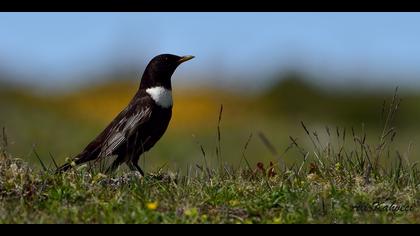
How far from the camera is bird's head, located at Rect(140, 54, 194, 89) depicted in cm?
1090

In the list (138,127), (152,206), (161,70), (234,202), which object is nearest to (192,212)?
(152,206)

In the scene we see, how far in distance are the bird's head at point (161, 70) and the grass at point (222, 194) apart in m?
2.54

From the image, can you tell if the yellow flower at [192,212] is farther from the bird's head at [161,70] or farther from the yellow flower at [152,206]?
the bird's head at [161,70]

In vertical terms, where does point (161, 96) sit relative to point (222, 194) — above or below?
above

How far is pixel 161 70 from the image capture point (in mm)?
10953

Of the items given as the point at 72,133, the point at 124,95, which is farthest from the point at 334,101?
the point at 72,133

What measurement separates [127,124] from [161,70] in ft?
2.67

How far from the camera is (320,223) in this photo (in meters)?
6.81

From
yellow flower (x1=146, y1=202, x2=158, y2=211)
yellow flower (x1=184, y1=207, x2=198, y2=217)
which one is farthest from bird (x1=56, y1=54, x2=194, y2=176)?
yellow flower (x1=184, y1=207, x2=198, y2=217)

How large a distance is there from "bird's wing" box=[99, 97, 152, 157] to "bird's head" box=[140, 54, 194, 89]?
327 mm

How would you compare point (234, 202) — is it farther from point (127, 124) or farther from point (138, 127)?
point (127, 124)

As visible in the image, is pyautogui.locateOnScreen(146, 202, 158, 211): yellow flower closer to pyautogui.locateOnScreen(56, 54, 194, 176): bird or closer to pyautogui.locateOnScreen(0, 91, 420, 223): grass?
pyautogui.locateOnScreen(0, 91, 420, 223): grass

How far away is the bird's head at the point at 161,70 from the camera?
10.9 meters
